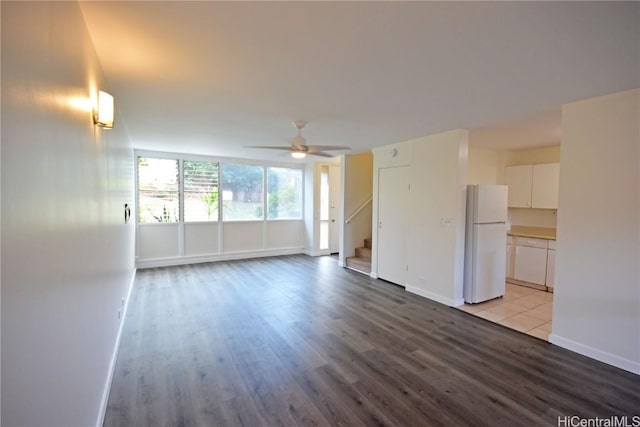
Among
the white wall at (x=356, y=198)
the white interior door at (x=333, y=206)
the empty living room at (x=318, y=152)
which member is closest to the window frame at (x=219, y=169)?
the white interior door at (x=333, y=206)

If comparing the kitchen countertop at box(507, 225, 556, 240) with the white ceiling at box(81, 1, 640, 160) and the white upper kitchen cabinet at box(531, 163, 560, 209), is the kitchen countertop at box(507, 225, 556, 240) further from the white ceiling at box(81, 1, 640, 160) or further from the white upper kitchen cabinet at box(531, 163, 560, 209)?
the white ceiling at box(81, 1, 640, 160)

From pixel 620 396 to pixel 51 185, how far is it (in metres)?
3.80

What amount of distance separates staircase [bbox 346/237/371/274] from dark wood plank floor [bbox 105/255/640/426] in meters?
1.71

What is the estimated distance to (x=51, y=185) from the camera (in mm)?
1165

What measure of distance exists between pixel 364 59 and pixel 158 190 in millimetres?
5526

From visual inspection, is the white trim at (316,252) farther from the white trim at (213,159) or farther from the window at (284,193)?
the white trim at (213,159)

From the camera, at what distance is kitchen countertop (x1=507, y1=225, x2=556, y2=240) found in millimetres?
4755

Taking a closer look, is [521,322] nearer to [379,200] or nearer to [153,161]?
[379,200]

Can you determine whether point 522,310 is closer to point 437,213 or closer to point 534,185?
point 437,213

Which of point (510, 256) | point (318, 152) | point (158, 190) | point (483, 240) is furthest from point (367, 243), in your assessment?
point (158, 190)

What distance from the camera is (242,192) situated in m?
7.14

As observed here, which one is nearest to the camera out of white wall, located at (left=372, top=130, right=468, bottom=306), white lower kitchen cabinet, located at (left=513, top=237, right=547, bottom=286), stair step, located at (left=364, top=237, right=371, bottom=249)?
white wall, located at (left=372, top=130, right=468, bottom=306)

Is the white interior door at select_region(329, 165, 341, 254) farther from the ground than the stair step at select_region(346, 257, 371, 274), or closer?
farther from the ground

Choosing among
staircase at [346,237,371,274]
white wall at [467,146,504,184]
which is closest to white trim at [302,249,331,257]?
staircase at [346,237,371,274]
